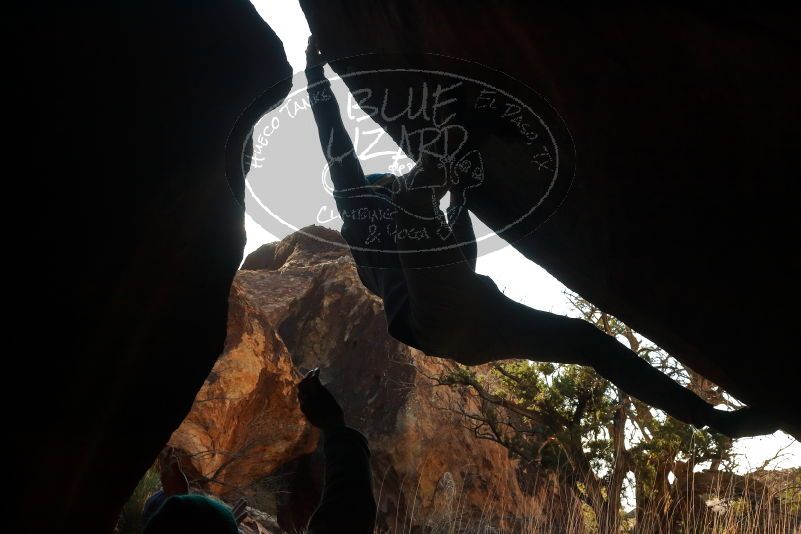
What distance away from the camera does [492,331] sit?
256 cm

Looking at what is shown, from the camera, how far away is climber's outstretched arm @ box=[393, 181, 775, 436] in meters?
2.26

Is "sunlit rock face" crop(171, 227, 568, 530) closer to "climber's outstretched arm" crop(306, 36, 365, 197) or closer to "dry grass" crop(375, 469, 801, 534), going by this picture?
"dry grass" crop(375, 469, 801, 534)

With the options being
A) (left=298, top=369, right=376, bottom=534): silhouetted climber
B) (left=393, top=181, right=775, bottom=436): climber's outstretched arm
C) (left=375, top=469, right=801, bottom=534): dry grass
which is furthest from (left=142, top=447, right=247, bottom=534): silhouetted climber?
(left=375, top=469, right=801, bottom=534): dry grass

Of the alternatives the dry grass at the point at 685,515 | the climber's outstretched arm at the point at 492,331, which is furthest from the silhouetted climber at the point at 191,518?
the dry grass at the point at 685,515

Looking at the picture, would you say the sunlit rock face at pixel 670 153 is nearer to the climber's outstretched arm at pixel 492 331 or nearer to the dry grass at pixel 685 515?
the climber's outstretched arm at pixel 492 331

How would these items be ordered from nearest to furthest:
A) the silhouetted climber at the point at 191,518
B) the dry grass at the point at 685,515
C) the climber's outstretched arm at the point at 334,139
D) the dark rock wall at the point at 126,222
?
the silhouetted climber at the point at 191,518, the dark rock wall at the point at 126,222, the climber's outstretched arm at the point at 334,139, the dry grass at the point at 685,515

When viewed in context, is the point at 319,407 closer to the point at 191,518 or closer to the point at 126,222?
the point at 191,518

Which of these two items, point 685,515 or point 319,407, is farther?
point 685,515

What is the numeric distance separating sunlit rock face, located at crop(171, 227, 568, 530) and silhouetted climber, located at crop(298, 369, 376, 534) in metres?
7.98

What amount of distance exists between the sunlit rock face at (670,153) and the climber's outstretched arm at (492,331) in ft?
0.50

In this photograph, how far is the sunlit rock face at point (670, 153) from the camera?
1725 millimetres

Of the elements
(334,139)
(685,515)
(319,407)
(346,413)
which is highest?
(334,139)

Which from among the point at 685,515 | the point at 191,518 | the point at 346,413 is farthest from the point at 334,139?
the point at 346,413

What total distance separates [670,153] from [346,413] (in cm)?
1546
